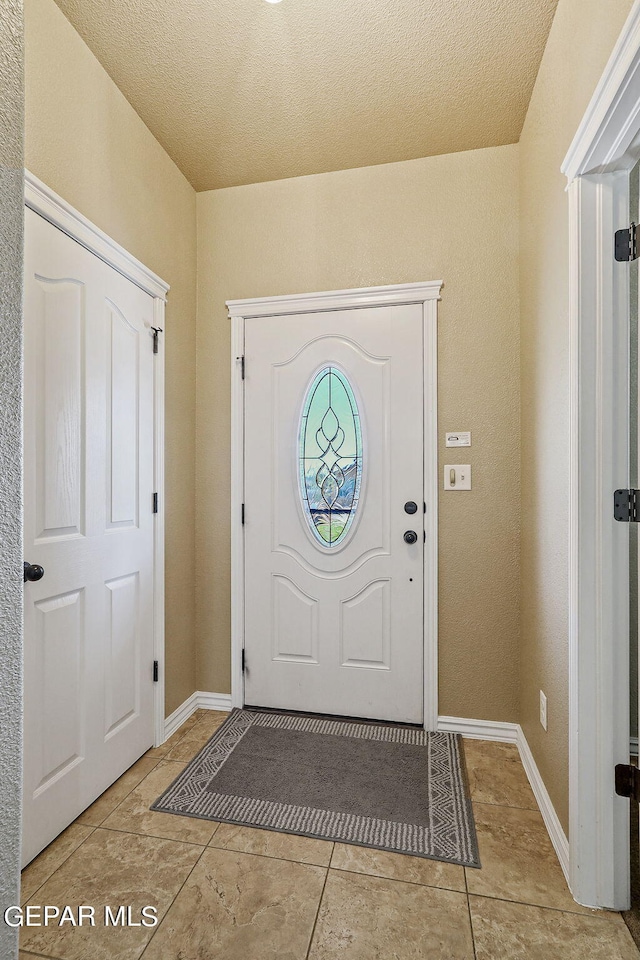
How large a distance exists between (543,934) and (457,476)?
1.63 meters

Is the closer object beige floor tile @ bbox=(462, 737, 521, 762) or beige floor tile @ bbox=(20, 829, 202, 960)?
beige floor tile @ bbox=(20, 829, 202, 960)

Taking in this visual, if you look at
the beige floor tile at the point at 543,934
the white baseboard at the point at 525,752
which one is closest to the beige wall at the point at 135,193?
the white baseboard at the point at 525,752

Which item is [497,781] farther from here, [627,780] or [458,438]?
[458,438]

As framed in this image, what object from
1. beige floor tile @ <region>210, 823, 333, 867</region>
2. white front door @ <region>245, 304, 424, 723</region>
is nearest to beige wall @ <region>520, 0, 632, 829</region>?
white front door @ <region>245, 304, 424, 723</region>

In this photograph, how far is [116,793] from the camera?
1.93 m

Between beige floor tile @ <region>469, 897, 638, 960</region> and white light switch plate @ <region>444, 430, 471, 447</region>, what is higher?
white light switch plate @ <region>444, 430, 471, 447</region>

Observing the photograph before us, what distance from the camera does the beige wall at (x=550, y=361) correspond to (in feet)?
4.97

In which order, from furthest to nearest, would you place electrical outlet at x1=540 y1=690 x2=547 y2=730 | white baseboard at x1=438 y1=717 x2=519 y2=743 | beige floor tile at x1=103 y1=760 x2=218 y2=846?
white baseboard at x1=438 y1=717 x2=519 y2=743 → electrical outlet at x1=540 y1=690 x2=547 y2=730 → beige floor tile at x1=103 y1=760 x2=218 y2=846

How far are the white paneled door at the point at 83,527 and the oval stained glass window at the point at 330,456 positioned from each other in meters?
0.77

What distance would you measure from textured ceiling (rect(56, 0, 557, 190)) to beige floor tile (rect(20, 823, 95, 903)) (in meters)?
2.78

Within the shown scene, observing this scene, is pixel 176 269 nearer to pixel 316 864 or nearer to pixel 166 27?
pixel 166 27

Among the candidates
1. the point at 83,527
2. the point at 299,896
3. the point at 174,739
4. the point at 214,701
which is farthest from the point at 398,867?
the point at 83,527

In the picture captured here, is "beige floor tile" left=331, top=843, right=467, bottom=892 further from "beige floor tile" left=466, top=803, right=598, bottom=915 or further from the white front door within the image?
the white front door

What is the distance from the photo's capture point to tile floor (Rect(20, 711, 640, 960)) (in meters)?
1.29
